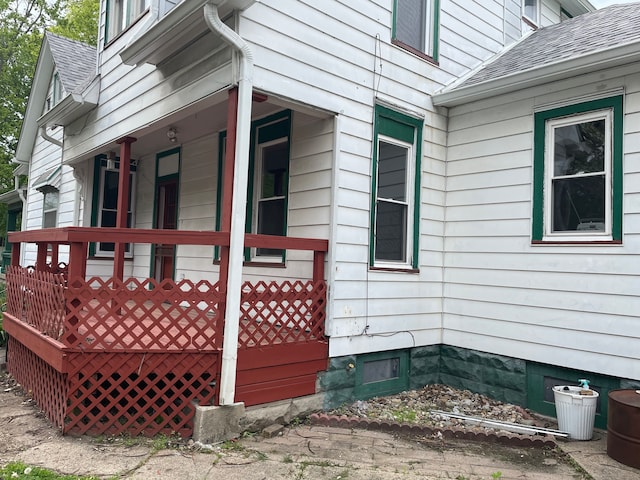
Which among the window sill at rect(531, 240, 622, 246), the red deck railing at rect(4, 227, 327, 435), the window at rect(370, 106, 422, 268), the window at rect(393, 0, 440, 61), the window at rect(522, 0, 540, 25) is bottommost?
the red deck railing at rect(4, 227, 327, 435)

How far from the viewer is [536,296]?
18.2 ft

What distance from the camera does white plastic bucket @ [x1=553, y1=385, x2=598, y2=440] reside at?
15.3ft

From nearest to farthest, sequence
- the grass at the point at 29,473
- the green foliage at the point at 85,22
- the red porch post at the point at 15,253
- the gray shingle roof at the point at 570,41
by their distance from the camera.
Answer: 1. the grass at the point at 29,473
2. the gray shingle roof at the point at 570,41
3. the red porch post at the point at 15,253
4. the green foliage at the point at 85,22

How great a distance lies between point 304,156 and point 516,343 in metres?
3.26

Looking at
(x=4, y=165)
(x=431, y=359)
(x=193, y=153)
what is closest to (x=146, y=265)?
(x=193, y=153)

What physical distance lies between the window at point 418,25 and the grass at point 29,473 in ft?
18.5

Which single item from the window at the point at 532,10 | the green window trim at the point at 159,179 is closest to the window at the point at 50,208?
the green window trim at the point at 159,179

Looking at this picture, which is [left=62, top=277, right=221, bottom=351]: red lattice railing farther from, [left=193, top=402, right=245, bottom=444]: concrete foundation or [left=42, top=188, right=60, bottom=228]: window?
[left=42, top=188, right=60, bottom=228]: window

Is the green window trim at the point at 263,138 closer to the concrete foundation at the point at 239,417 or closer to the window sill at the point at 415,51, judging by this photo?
the window sill at the point at 415,51

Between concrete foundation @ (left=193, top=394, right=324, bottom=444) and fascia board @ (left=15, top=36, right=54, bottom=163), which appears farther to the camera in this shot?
fascia board @ (left=15, top=36, right=54, bottom=163)

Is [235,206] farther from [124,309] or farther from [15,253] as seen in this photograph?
[15,253]

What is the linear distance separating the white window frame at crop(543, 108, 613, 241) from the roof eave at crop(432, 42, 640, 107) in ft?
1.52

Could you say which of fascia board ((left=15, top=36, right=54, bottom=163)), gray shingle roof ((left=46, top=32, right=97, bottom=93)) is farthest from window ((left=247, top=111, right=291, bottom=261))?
fascia board ((left=15, top=36, right=54, bottom=163))

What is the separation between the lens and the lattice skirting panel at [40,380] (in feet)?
14.4
